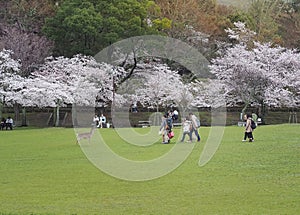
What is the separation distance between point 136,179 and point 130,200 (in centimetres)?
273

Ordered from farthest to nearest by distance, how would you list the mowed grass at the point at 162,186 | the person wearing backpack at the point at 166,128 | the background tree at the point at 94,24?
the background tree at the point at 94,24 → the person wearing backpack at the point at 166,128 → the mowed grass at the point at 162,186

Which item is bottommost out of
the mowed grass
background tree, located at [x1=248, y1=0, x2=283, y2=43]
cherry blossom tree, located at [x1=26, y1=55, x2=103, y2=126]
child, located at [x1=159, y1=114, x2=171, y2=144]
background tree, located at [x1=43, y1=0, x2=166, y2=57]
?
the mowed grass

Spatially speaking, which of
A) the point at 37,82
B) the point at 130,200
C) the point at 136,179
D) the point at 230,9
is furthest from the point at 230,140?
the point at 230,9

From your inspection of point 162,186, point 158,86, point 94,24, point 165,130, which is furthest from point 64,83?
point 162,186

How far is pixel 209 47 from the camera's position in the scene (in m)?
58.1

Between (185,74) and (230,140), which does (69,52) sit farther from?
(230,140)

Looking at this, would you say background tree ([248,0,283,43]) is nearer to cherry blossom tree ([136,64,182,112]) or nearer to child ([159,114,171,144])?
cherry blossom tree ([136,64,182,112])

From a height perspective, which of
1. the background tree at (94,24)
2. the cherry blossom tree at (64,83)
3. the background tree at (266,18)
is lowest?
the cherry blossom tree at (64,83)

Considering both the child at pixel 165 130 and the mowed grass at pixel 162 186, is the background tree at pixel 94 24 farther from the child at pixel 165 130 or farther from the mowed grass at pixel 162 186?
the mowed grass at pixel 162 186

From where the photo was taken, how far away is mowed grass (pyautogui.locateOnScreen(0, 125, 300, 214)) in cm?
1099

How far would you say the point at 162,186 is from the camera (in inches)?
533

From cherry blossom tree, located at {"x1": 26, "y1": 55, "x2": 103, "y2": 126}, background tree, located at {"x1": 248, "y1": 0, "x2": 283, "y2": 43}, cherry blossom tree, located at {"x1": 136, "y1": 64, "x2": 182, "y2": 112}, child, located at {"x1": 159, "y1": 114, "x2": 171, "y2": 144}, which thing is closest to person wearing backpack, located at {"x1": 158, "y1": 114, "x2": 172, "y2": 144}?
child, located at {"x1": 159, "y1": 114, "x2": 171, "y2": 144}

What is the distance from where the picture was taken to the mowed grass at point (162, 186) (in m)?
11.0

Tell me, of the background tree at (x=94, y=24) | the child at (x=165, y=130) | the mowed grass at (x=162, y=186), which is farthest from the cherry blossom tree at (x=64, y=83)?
the mowed grass at (x=162, y=186)
